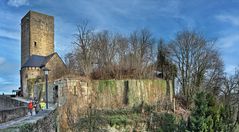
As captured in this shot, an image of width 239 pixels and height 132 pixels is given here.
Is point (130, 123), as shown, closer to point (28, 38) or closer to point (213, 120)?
point (213, 120)

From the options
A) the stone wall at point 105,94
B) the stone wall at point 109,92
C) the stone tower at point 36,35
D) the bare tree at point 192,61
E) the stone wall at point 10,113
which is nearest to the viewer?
the stone wall at point 10,113

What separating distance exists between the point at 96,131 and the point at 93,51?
11.9m

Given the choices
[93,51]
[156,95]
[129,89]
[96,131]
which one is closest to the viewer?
[96,131]

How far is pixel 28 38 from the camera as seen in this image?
137 ft

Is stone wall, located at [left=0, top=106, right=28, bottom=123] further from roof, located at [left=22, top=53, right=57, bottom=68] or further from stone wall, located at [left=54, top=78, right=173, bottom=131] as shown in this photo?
roof, located at [left=22, top=53, right=57, bottom=68]

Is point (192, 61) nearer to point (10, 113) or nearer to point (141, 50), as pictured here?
point (141, 50)

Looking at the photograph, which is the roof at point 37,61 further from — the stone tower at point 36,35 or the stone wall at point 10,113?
the stone wall at point 10,113

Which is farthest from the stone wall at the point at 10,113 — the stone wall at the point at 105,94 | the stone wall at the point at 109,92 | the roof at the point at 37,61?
the roof at the point at 37,61

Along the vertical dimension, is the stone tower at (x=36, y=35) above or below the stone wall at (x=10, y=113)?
above

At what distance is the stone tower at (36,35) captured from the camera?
4162 centimetres

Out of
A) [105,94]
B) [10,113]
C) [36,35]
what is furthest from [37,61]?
[10,113]

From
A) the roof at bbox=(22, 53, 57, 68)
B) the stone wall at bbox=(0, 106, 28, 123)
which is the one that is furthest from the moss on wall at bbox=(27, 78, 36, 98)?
the stone wall at bbox=(0, 106, 28, 123)

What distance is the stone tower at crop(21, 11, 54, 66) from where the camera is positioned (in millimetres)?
41625

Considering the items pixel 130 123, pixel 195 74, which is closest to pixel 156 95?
pixel 130 123
